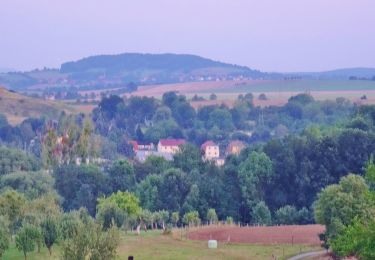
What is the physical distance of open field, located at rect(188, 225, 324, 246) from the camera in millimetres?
63438

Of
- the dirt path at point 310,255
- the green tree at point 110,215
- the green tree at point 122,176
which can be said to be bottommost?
the green tree at point 122,176

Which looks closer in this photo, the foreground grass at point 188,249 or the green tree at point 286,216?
the foreground grass at point 188,249

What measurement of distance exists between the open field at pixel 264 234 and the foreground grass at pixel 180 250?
2.26 metres

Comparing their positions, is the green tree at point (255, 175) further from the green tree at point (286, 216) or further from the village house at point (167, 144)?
the village house at point (167, 144)

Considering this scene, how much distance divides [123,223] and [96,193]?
27055 mm

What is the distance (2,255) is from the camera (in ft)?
180

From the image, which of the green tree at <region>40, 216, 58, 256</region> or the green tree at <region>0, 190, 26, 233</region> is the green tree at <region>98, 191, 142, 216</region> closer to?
the green tree at <region>0, 190, 26, 233</region>

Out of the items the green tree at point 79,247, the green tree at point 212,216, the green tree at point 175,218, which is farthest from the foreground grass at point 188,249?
the green tree at point 212,216

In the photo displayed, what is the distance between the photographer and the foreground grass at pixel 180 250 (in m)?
Answer: 55.0

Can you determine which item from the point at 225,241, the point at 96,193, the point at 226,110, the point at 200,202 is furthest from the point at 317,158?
the point at 226,110

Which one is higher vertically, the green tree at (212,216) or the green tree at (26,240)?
the green tree at (26,240)

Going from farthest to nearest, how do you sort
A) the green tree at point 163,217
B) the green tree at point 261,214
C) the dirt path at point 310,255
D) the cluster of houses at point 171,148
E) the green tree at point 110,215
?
the cluster of houses at point 171,148 < the green tree at point 261,214 < the green tree at point 163,217 < the green tree at point 110,215 < the dirt path at point 310,255

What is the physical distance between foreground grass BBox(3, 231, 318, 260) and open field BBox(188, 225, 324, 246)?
7.41 ft

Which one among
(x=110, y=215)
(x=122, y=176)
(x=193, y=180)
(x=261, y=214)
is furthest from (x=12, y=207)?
(x=122, y=176)
